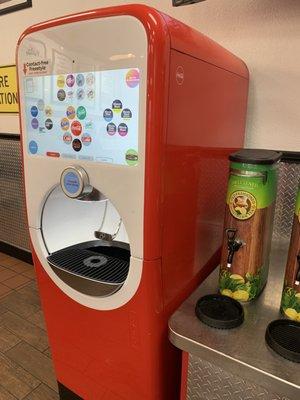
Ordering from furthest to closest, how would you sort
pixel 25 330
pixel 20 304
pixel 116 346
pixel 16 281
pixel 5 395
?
pixel 16 281, pixel 20 304, pixel 25 330, pixel 5 395, pixel 116 346

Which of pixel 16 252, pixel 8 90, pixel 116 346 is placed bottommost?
pixel 16 252

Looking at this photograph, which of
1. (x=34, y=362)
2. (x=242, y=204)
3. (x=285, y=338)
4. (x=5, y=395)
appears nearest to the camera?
(x=285, y=338)

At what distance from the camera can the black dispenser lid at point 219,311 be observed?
0.72m

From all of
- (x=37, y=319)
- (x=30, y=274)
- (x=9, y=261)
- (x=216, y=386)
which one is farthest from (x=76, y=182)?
(x=9, y=261)

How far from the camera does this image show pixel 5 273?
2.30 metres

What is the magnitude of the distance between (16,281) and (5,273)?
0.17m

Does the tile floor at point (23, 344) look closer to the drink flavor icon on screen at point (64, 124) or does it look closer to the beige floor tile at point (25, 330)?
the beige floor tile at point (25, 330)

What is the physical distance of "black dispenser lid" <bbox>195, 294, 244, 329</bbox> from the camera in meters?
0.72

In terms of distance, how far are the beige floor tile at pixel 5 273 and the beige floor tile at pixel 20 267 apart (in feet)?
0.11

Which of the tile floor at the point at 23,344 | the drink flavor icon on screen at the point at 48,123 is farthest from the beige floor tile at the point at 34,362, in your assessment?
the drink flavor icon on screen at the point at 48,123

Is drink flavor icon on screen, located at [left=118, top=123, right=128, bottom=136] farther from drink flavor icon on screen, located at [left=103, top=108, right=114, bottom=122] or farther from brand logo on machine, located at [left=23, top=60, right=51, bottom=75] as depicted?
brand logo on machine, located at [left=23, top=60, right=51, bottom=75]

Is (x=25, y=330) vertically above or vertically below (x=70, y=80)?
below

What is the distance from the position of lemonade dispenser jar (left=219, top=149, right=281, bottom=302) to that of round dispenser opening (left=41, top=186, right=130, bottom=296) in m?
0.30

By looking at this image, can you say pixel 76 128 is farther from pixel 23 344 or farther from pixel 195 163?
pixel 23 344
